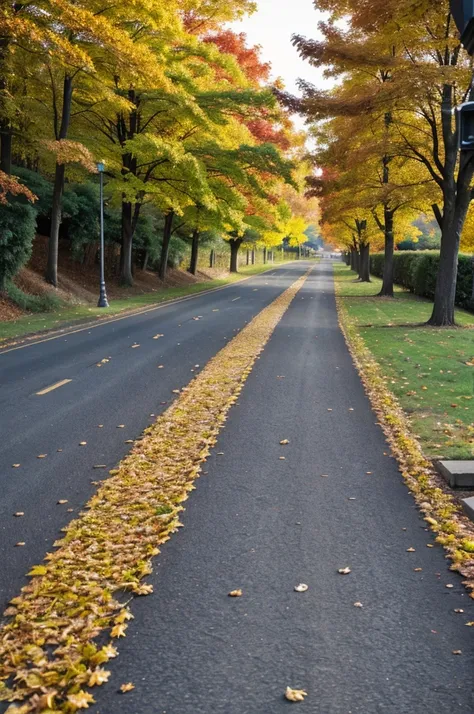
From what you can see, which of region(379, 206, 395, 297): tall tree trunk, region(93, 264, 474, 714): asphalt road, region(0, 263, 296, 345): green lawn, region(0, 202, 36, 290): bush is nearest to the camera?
region(93, 264, 474, 714): asphalt road

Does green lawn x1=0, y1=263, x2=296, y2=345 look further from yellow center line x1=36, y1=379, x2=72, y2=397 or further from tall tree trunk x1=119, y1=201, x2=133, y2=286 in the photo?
yellow center line x1=36, y1=379, x2=72, y2=397

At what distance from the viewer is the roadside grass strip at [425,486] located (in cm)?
477

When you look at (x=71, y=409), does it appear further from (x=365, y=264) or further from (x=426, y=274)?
(x=365, y=264)

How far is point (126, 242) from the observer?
3102 centimetres

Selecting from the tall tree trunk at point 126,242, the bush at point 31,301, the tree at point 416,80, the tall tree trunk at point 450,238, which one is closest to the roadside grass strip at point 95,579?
the tree at point 416,80

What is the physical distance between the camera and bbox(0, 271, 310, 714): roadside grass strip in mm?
3284

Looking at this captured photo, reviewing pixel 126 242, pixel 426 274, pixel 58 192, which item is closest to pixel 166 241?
pixel 126 242

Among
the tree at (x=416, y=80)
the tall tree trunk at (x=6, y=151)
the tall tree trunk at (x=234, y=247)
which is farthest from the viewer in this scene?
the tall tree trunk at (x=234, y=247)

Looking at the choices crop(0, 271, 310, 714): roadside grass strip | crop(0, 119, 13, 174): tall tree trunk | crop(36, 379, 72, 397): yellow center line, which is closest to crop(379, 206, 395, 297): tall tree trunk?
crop(0, 119, 13, 174): tall tree trunk

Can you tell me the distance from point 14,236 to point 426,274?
63.5 feet

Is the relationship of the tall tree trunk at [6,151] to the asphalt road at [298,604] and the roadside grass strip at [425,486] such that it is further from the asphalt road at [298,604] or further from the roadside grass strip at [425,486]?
the asphalt road at [298,604]

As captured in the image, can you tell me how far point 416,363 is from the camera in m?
13.0

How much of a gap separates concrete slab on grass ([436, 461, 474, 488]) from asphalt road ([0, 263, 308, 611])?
11.5 ft

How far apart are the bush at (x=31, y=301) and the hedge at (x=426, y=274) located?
1491cm
